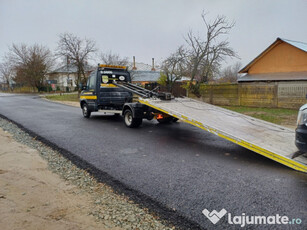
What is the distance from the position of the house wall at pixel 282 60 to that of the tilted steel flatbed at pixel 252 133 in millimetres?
13227

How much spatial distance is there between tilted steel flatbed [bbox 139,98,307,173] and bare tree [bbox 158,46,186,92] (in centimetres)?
1554

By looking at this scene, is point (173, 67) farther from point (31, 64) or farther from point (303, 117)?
point (31, 64)

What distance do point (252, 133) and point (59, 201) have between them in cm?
437

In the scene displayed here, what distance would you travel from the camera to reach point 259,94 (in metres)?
15.3

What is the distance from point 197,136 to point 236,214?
4.38 m

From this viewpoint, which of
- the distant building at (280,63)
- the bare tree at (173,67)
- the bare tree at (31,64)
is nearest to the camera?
the distant building at (280,63)

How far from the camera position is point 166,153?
5465 mm

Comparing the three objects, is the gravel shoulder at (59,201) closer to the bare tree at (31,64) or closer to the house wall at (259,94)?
the house wall at (259,94)

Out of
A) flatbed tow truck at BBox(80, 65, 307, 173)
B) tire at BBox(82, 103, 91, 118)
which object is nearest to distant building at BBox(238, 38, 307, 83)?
flatbed tow truck at BBox(80, 65, 307, 173)

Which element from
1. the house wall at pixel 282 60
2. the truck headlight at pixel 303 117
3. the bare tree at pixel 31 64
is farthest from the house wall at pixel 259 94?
the bare tree at pixel 31 64

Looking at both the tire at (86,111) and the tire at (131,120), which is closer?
the tire at (131,120)

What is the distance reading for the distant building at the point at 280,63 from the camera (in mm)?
15984

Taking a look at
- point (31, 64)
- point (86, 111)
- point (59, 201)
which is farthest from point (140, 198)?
point (31, 64)

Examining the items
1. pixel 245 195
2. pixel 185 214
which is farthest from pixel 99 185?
pixel 245 195
